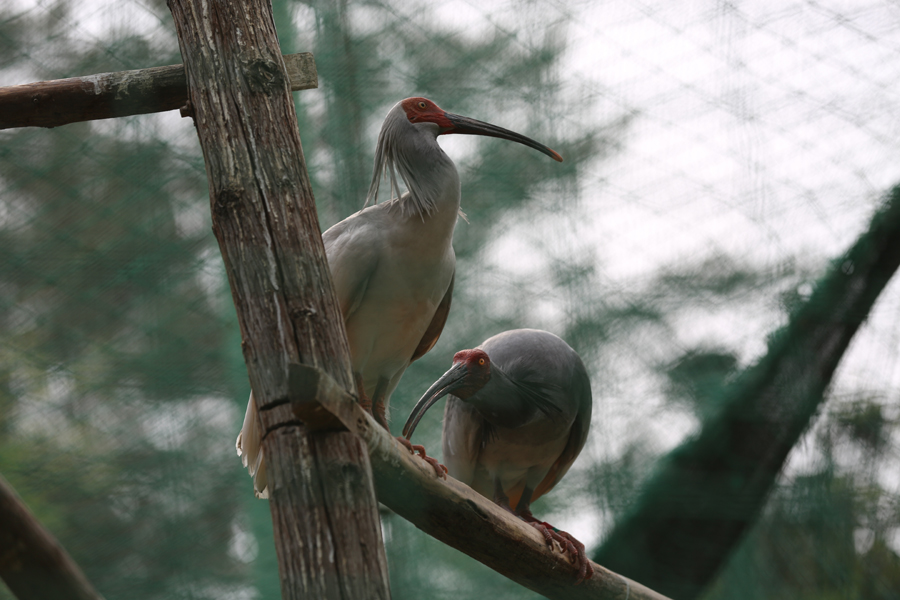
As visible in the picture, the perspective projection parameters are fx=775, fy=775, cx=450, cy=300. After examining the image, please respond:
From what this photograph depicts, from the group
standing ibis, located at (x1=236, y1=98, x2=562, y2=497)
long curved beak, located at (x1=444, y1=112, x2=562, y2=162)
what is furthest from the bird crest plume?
long curved beak, located at (x1=444, y1=112, x2=562, y2=162)

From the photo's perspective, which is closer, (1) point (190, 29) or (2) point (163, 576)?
(1) point (190, 29)

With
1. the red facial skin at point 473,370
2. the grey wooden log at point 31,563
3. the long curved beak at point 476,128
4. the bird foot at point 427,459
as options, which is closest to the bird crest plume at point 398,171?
the long curved beak at point 476,128

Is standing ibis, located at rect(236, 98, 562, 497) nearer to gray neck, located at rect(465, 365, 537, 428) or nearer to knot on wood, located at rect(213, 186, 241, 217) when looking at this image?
gray neck, located at rect(465, 365, 537, 428)

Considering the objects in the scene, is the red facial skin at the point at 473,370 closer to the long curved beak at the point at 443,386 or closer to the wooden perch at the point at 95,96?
the long curved beak at the point at 443,386

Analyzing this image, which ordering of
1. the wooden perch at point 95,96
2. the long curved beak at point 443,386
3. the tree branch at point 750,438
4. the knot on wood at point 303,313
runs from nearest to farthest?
the knot on wood at point 303,313, the wooden perch at point 95,96, the long curved beak at point 443,386, the tree branch at point 750,438

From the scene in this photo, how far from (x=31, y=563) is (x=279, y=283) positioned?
37 centimetres

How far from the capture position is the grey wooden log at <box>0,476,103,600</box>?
73 centimetres

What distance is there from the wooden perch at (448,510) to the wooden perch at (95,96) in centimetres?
56

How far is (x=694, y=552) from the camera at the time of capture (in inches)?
82.7

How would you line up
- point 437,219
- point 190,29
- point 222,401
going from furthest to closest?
1. point 222,401
2. point 437,219
3. point 190,29

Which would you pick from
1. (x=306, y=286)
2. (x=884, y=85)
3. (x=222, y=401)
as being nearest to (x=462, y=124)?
(x=306, y=286)

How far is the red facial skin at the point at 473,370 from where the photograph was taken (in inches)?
61.1

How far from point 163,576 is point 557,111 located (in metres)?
1.65

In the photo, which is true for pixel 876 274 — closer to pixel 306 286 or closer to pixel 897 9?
pixel 897 9
